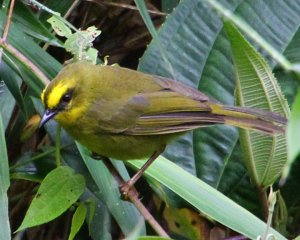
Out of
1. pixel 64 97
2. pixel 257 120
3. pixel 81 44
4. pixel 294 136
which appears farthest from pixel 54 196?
pixel 294 136

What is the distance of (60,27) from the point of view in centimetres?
237

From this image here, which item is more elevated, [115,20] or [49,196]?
[115,20]

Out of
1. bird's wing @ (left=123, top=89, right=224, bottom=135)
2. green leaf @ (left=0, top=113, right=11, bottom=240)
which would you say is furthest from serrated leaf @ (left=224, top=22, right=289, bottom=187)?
green leaf @ (left=0, top=113, right=11, bottom=240)

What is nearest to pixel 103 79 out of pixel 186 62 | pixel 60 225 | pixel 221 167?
pixel 186 62

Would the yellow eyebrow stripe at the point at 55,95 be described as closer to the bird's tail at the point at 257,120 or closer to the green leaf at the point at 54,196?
Result: the green leaf at the point at 54,196

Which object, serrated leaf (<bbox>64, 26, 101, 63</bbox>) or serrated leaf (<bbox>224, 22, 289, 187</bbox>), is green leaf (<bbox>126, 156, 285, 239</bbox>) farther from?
serrated leaf (<bbox>64, 26, 101, 63</bbox>)

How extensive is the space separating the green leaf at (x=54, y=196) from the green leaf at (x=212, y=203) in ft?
0.98

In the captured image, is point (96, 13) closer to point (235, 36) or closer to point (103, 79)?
point (103, 79)

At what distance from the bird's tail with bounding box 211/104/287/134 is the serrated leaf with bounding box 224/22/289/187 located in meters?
0.04

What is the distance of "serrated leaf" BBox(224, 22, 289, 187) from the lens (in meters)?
2.09

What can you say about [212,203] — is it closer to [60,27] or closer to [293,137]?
[60,27]

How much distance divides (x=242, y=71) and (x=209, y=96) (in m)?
0.55

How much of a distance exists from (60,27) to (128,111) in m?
0.42

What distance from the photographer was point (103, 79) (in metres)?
2.54
